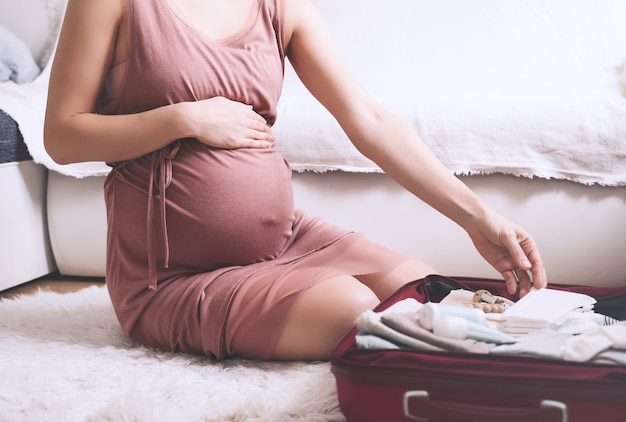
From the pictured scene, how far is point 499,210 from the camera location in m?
1.59

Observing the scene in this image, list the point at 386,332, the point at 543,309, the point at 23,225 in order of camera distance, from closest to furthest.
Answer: the point at 386,332 < the point at 543,309 < the point at 23,225

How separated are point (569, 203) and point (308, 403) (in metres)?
0.85

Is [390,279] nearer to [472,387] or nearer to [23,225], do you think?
[472,387]

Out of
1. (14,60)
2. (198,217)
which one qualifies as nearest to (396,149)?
(198,217)

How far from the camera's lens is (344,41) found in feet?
7.20

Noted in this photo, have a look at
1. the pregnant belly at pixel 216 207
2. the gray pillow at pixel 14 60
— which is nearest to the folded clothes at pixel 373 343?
the pregnant belly at pixel 216 207

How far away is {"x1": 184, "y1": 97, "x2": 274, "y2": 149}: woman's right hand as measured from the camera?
1131 millimetres

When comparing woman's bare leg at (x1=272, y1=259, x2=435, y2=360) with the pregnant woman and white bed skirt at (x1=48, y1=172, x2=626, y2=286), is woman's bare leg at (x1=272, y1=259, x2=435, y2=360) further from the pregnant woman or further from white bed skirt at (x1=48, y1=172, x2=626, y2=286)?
white bed skirt at (x1=48, y1=172, x2=626, y2=286)

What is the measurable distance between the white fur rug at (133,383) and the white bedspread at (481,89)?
60 cm

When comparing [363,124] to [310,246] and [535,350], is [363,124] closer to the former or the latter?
[310,246]

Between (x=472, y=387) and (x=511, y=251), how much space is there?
1.19 ft

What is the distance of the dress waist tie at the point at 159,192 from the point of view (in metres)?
1.14

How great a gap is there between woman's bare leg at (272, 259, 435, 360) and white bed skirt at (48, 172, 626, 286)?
0.50 m

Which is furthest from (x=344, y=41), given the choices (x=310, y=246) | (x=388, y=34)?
(x=310, y=246)
